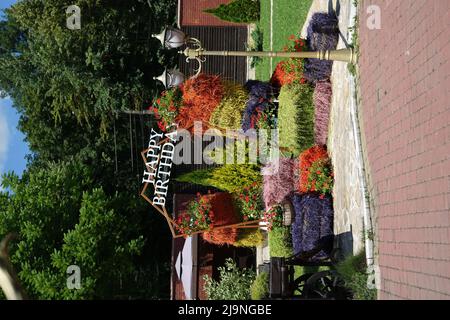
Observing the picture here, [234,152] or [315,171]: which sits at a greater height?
[234,152]

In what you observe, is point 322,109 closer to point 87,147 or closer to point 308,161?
point 308,161

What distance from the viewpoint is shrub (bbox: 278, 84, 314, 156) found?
1208 cm

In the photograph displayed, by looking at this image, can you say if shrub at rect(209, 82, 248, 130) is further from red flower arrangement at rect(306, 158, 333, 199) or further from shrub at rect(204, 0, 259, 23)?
shrub at rect(204, 0, 259, 23)

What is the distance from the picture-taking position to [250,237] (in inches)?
620

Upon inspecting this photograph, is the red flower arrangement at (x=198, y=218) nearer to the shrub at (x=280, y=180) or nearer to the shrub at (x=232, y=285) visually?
the shrub at (x=232, y=285)

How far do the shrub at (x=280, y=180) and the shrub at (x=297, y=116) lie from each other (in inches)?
39.8

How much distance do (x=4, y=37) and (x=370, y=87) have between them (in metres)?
24.8

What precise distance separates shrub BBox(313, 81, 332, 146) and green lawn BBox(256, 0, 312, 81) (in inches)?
174

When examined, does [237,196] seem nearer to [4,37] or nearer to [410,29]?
[410,29]

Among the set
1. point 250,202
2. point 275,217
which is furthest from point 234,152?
point 275,217

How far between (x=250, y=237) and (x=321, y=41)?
20.8 ft

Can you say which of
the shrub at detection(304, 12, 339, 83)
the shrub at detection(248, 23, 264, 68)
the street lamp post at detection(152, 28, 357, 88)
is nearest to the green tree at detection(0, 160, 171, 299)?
the street lamp post at detection(152, 28, 357, 88)

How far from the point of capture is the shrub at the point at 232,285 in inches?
606
